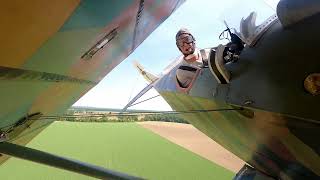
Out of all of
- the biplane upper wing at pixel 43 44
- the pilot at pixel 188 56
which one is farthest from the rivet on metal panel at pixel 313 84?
the pilot at pixel 188 56

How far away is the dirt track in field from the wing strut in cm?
A: 615

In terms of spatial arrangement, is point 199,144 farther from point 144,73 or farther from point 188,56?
point 188,56

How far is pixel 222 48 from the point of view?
2.86 metres

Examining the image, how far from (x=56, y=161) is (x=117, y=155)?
1093 centimetres

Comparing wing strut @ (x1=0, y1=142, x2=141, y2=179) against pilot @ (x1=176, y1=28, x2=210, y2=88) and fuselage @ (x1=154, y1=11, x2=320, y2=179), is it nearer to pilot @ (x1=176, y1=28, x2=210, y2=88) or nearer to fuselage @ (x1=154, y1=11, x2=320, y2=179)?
fuselage @ (x1=154, y1=11, x2=320, y2=179)

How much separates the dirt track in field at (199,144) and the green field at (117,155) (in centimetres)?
61

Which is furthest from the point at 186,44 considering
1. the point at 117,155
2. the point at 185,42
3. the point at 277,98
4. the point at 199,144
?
the point at 199,144

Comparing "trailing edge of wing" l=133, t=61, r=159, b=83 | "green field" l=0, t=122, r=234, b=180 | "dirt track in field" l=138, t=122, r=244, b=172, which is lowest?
"dirt track in field" l=138, t=122, r=244, b=172

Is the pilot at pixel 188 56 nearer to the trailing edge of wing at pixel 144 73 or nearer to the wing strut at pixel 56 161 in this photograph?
the wing strut at pixel 56 161

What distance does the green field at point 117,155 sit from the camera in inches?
422

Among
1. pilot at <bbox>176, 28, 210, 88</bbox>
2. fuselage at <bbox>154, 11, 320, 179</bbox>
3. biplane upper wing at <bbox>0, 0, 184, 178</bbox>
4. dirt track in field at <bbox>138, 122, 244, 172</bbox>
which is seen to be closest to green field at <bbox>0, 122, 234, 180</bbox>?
dirt track in field at <bbox>138, 122, 244, 172</bbox>

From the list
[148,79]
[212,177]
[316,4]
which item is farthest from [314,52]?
[212,177]

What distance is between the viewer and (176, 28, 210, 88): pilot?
360cm

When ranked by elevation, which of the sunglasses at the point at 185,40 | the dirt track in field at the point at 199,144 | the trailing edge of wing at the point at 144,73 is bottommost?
the dirt track in field at the point at 199,144
